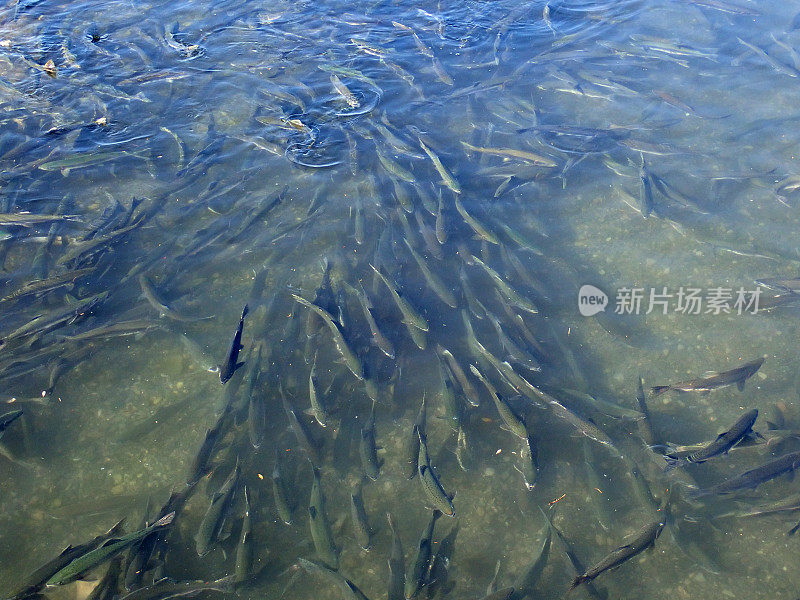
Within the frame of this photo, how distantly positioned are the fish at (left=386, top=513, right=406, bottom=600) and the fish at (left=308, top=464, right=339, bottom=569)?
0.49 meters

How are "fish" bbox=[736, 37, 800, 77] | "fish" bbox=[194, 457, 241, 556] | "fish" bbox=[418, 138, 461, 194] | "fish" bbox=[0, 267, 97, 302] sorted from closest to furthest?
"fish" bbox=[194, 457, 241, 556], "fish" bbox=[0, 267, 97, 302], "fish" bbox=[418, 138, 461, 194], "fish" bbox=[736, 37, 800, 77]

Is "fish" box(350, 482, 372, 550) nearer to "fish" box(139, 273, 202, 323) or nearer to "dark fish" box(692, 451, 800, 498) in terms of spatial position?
"fish" box(139, 273, 202, 323)

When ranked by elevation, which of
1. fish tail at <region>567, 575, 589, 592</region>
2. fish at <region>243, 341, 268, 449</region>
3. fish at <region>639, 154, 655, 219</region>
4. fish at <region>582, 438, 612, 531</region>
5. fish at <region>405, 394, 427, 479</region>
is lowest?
fish at <region>582, 438, 612, 531</region>

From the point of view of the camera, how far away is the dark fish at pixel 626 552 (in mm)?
4035

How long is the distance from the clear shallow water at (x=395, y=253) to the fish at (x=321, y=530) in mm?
150

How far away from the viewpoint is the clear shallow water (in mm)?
4555

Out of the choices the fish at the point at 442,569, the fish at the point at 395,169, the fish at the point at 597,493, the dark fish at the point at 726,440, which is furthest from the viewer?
the fish at the point at 395,169

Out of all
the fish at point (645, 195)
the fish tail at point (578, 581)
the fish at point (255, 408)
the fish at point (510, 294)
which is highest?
the fish at point (645, 195)

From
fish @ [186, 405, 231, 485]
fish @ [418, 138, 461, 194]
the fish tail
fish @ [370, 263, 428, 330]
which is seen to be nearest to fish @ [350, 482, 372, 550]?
fish @ [186, 405, 231, 485]

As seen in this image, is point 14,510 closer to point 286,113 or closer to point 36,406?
point 36,406

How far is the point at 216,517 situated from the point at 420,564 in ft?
6.01

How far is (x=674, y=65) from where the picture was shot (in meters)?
9.45

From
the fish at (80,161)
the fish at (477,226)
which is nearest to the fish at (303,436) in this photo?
the fish at (477,226)

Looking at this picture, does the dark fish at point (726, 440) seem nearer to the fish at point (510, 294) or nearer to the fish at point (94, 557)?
the fish at point (510, 294)
